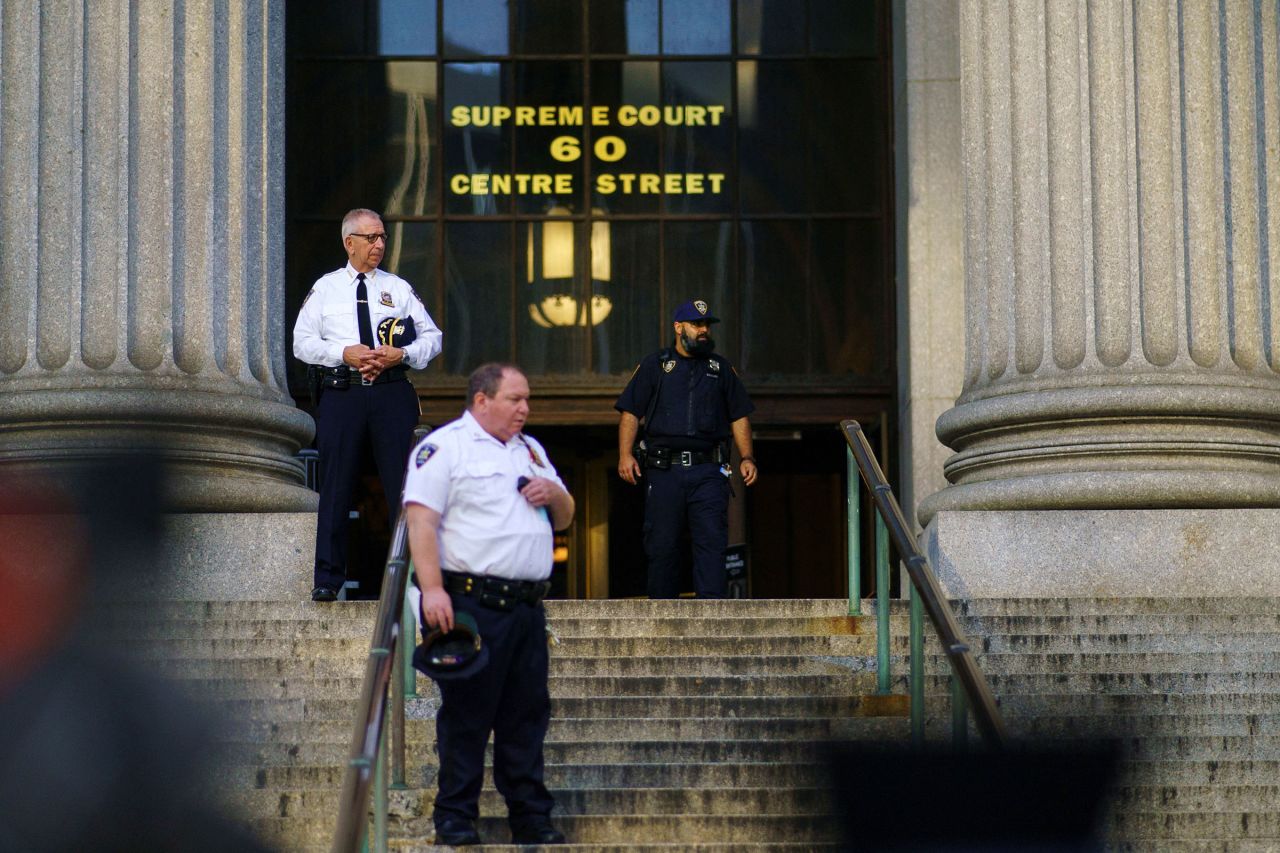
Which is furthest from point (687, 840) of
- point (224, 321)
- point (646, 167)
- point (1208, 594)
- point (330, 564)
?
point (646, 167)

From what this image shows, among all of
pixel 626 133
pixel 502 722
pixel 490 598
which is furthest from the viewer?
pixel 626 133

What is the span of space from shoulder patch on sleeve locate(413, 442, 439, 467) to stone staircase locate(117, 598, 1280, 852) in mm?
945

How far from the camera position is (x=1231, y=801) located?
845 centimetres

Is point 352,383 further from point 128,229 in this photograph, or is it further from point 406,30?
point 406,30

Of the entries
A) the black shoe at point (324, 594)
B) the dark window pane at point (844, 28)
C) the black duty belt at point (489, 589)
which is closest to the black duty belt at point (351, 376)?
the black shoe at point (324, 594)

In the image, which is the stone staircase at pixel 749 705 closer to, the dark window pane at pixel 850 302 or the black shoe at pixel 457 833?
the black shoe at pixel 457 833

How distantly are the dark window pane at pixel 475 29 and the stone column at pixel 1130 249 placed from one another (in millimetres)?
4835

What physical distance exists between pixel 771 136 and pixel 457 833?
923 cm

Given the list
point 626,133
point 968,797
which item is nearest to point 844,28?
point 626,133

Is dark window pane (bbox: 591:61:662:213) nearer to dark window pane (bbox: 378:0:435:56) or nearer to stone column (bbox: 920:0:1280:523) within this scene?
dark window pane (bbox: 378:0:435:56)

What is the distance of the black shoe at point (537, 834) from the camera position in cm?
785

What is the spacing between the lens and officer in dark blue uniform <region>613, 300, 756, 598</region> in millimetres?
11883

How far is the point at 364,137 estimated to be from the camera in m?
16.2

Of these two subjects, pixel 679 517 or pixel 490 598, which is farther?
pixel 679 517
